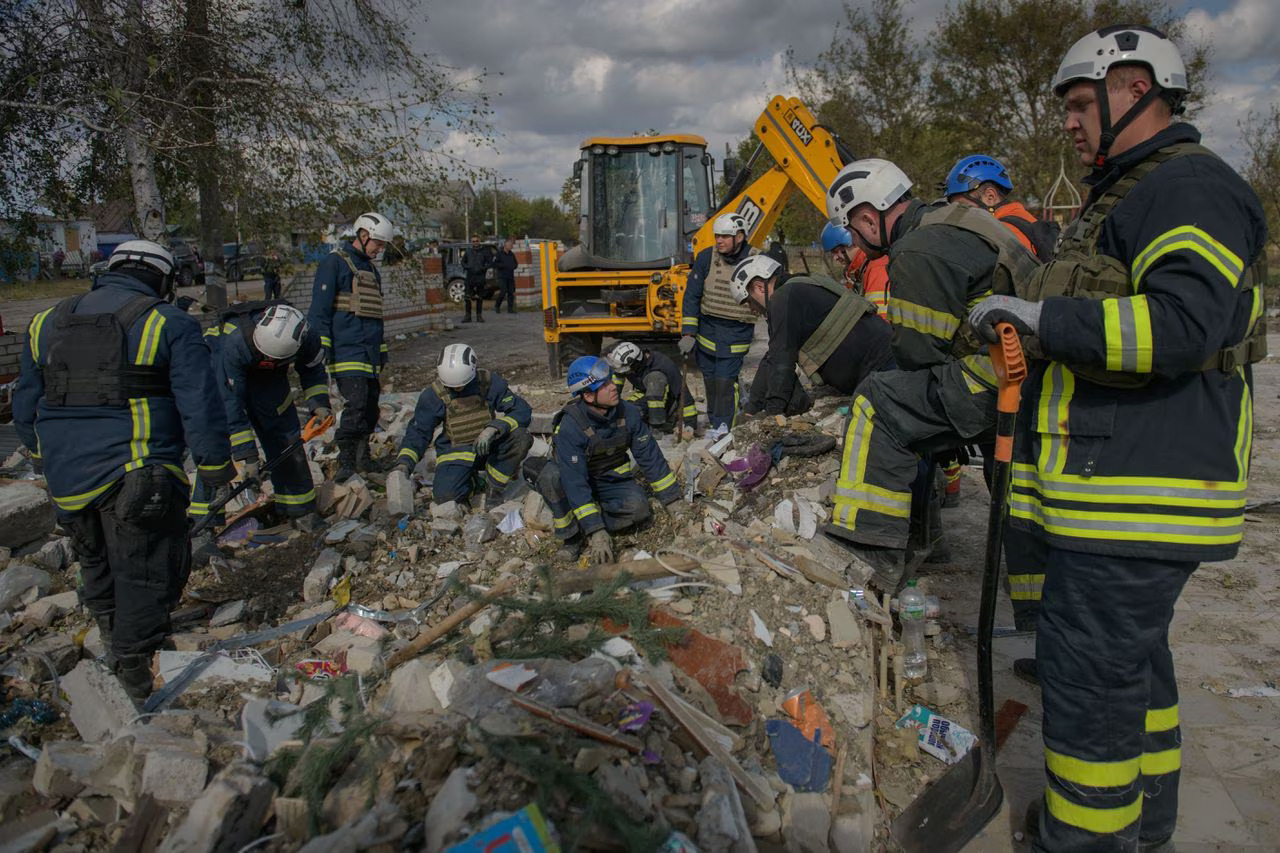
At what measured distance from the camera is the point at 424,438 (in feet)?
18.2

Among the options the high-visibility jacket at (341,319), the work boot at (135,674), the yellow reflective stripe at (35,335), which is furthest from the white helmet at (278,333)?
the work boot at (135,674)

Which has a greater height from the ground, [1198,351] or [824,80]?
[824,80]

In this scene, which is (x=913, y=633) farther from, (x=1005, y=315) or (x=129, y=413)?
(x=129, y=413)

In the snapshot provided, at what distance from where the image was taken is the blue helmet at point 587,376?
4461 millimetres

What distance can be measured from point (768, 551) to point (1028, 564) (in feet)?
4.43

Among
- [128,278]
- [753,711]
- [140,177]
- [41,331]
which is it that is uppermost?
[140,177]

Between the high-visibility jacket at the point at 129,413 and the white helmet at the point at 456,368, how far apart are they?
1845 mm

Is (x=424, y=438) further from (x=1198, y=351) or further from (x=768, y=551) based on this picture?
(x=1198, y=351)

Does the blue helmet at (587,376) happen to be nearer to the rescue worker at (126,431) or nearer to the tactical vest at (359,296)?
the rescue worker at (126,431)

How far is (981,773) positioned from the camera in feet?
8.12

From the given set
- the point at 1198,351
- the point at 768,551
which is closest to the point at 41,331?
the point at 768,551

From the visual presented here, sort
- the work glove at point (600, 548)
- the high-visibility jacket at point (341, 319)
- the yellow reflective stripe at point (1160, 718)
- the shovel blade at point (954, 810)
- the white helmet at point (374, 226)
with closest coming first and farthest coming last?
the yellow reflective stripe at point (1160, 718) < the shovel blade at point (954, 810) < the work glove at point (600, 548) < the high-visibility jacket at point (341, 319) < the white helmet at point (374, 226)

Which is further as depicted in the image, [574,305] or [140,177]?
[574,305]

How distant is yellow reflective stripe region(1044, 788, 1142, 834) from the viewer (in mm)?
2012
